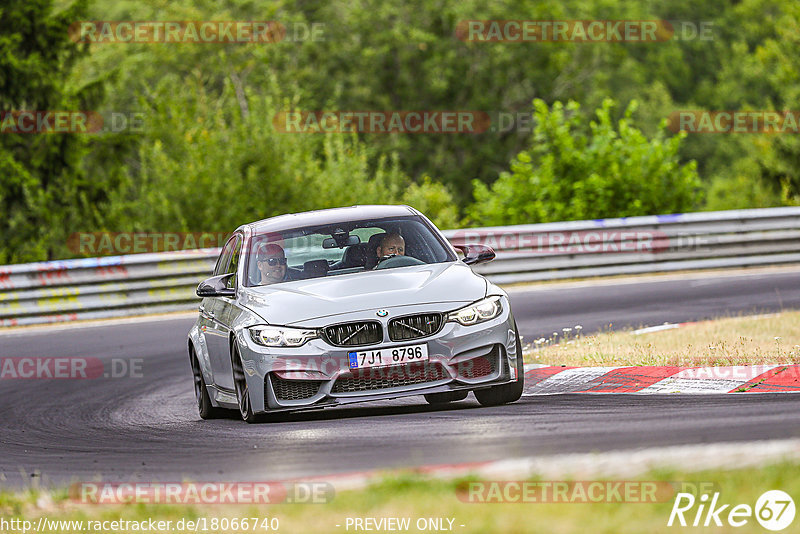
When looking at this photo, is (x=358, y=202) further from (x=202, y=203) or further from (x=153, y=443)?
(x=153, y=443)

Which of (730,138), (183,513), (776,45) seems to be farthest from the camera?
(730,138)

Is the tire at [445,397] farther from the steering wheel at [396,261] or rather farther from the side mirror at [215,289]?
the side mirror at [215,289]

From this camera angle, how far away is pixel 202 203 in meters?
26.7

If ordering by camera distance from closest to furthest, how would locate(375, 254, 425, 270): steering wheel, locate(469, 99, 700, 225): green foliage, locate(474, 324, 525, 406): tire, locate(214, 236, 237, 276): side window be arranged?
locate(474, 324, 525, 406): tire → locate(375, 254, 425, 270): steering wheel → locate(214, 236, 237, 276): side window → locate(469, 99, 700, 225): green foliage

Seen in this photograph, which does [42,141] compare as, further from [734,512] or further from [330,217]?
[734,512]

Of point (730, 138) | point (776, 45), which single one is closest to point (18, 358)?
point (776, 45)

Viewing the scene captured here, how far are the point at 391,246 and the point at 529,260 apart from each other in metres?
11.1

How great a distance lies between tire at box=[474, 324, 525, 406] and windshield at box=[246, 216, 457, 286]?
1111 mm

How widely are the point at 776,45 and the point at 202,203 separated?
26.4 m

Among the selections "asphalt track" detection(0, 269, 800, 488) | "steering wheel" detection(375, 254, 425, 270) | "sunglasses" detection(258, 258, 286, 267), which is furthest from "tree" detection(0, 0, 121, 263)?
"steering wheel" detection(375, 254, 425, 270)

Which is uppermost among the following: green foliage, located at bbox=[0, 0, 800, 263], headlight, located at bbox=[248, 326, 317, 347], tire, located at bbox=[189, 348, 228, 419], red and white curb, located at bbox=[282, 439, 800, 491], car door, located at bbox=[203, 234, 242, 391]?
red and white curb, located at bbox=[282, 439, 800, 491]

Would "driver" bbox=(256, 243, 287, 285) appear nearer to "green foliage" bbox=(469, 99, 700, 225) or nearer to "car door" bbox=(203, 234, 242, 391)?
"car door" bbox=(203, 234, 242, 391)

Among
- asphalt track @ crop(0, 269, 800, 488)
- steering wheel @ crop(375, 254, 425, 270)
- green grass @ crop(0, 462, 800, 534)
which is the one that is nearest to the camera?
green grass @ crop(0, 462, 800, 534)

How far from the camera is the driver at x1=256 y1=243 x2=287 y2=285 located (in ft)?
32.8
